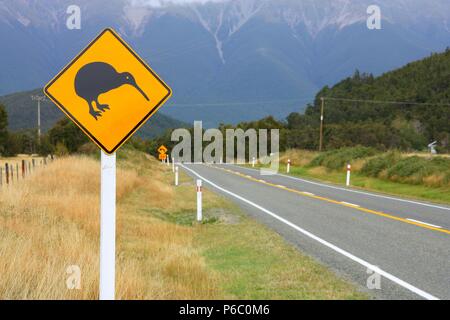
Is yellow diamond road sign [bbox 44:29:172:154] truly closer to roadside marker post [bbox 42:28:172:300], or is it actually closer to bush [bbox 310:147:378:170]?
roadside marker post [bbox 42:28:172:300]

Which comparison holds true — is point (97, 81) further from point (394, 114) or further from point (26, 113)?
point (26, 113)

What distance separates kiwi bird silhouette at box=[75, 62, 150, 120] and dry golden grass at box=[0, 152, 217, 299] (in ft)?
6.39

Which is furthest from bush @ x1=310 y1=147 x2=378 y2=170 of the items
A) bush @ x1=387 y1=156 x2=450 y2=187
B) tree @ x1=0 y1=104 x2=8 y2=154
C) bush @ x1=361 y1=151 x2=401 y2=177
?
tree @ x1=0 y1=104 x2=8 y2=154

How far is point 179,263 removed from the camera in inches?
281

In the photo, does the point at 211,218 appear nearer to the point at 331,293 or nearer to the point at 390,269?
the point at 390,269

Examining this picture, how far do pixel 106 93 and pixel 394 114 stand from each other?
284 ft

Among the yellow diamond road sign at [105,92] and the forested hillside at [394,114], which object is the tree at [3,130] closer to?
the forested hillside at [394,114]

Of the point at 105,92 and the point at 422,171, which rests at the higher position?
the point at 105,92

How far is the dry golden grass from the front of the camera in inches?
216

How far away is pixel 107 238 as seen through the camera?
4.44 m

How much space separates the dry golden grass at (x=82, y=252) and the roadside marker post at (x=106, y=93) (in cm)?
160

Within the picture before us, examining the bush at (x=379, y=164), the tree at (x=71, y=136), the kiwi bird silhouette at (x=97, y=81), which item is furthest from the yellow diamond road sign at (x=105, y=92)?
the tree at (x=71, y=136)

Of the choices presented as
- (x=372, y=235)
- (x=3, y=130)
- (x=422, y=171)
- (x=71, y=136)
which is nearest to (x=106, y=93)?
(x=372, y=235)
